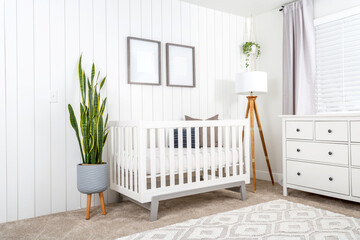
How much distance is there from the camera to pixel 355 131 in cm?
239

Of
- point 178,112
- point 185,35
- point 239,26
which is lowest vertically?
point 178,112

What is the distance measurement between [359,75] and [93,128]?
8.42 ft

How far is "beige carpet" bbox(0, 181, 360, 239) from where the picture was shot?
6.68ft

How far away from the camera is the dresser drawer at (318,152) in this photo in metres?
2.49

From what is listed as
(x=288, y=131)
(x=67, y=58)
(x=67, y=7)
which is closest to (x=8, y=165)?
(x=67, y=58)

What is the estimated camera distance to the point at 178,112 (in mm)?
3271

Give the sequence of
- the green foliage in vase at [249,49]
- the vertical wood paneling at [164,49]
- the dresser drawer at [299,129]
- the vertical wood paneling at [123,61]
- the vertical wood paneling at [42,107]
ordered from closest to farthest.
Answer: the vertical wood paneling at [42,107], the dresser drawer at [299,129], the vertical wood paneling at [123,61], the vertical wood paneling at [164,49], the green foliage in vase at [249,49]

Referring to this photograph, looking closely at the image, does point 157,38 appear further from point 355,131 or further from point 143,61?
point 355,131

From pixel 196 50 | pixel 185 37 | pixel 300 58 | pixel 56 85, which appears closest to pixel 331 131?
pixel 300 58

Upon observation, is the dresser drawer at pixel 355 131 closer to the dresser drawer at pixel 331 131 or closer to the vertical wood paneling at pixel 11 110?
the dresser drawer at pixel 331 131

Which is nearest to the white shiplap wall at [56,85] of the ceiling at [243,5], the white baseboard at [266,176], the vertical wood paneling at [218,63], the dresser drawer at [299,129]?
the ceiling at [243,5]

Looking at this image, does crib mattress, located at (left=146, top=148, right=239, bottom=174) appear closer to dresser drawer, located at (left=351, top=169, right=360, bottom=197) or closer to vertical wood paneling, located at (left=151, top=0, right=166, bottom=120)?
vertical wood paneling, located at (left=151, top=0, right=166, bottom=120)

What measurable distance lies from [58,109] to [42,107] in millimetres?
129

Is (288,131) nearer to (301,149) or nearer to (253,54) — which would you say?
(301,149)
